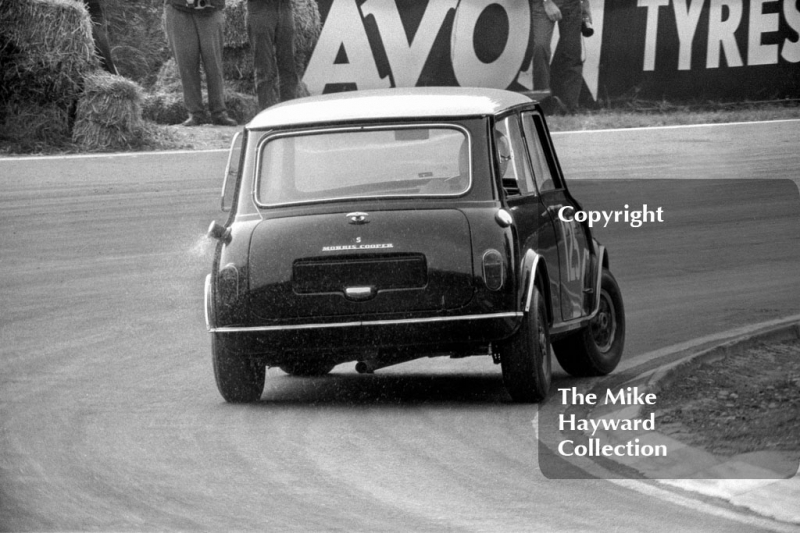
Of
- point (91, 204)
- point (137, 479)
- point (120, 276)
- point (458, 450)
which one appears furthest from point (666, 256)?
point (137, 479)

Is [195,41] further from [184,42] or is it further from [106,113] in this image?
[106,113]

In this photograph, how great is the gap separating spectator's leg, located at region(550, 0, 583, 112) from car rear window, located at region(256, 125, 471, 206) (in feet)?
40.1

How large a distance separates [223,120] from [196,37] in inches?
48.6

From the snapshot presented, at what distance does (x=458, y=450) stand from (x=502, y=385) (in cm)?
187

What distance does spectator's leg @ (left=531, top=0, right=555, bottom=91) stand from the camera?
789 inches

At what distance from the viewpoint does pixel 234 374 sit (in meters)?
8.55

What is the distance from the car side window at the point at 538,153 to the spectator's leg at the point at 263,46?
336 inches

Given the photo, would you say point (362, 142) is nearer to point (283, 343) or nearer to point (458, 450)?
point (283, 343)

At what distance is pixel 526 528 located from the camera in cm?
597

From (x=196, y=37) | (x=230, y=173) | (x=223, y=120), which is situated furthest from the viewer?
(x=223, y=120)

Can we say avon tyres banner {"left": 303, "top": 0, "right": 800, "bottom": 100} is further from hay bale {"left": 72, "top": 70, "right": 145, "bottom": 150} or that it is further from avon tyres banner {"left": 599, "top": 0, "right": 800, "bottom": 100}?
hay bale {"left": 72, "top": 70, "right": 145, "bottom": 150}

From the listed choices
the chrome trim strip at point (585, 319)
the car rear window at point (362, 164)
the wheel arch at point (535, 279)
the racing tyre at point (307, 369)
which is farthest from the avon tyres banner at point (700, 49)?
the wheel arch at point (535, 279)

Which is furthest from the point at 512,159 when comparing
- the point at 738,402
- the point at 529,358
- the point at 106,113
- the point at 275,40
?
the point at 106,113

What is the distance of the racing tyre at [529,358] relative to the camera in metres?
8.22
